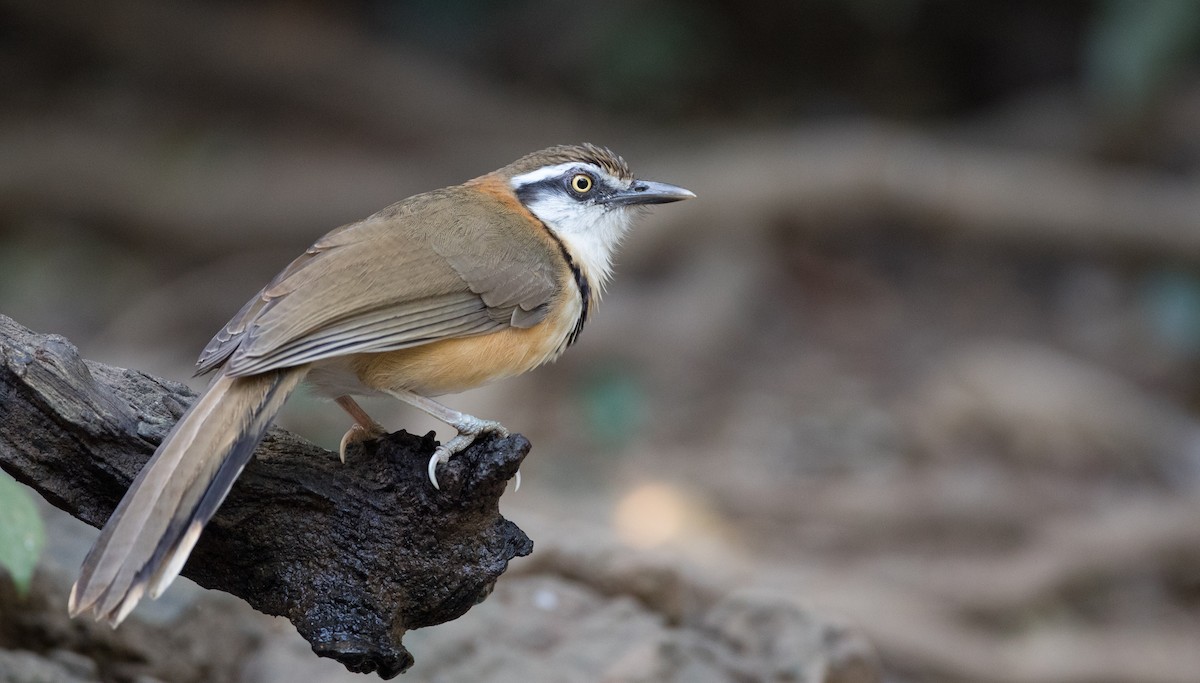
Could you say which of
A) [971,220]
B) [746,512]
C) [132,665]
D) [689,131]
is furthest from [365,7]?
[132,665]

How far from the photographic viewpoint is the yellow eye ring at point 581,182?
4434 mm

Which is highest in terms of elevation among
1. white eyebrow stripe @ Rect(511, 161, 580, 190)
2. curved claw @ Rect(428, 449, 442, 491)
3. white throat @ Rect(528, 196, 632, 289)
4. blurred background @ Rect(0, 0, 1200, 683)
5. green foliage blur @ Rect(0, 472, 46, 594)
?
blurred background @ Rect(0, 0, 1200, 683)

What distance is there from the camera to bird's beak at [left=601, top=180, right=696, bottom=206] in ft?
14.7

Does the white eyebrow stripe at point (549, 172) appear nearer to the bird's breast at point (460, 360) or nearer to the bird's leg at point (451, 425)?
the bird's breast at point (460, 360)

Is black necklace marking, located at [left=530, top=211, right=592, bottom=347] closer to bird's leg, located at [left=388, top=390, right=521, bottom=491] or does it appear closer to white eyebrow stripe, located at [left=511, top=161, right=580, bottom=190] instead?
white eyebrow stripe, located at [left=511, top=161, right=580, bottom=190]

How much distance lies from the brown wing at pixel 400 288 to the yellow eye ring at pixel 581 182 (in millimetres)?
272

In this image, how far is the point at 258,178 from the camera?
440 inches

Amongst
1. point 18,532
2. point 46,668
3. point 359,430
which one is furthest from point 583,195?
point 18,532

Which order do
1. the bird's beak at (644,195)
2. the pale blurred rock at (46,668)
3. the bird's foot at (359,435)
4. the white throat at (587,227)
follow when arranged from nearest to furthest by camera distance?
the bird's foot at (359,435) < the pale blurred rock at (46,668) < the white throat at (587,227) < the bird's beak at (644,195)

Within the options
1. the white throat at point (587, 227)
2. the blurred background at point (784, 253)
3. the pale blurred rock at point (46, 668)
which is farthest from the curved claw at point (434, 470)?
the blurred background at point (784, 253)

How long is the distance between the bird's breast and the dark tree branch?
0.23 m

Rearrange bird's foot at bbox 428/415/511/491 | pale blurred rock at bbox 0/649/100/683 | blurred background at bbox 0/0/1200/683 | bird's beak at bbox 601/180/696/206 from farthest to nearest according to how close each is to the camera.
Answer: blurred background at bbox 0/0/1200/683 → bird's beak at bbox 601/180/696/206 → pale blurred rock at bbox 0/649/100/683 → bird's foot at bbox 428/415/511/491

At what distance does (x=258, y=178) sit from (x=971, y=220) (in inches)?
240

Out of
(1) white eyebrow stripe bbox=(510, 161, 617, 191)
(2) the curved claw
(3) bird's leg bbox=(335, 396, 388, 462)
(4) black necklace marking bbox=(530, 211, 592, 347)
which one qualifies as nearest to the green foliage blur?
(2) the curved claw
